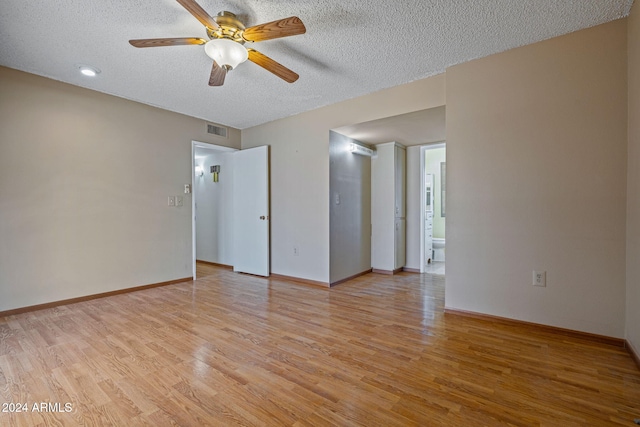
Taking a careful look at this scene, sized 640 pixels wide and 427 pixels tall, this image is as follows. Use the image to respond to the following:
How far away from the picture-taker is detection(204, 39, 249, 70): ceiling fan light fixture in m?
2.07

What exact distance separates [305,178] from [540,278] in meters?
2.93

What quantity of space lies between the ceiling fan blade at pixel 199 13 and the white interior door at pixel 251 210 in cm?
268

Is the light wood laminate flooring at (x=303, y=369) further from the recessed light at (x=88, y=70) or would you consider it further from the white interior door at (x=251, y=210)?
the recessed light at (x=88, y=70)

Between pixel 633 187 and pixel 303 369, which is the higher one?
pixel 633 187

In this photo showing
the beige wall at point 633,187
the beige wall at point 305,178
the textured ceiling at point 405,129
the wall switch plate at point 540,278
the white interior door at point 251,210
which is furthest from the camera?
the white interior door at point 251,210

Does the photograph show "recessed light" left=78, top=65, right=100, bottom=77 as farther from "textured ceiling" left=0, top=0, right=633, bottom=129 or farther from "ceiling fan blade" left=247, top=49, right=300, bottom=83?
"ceiling fan blade" left=247, top=49, right=300, bottom=83

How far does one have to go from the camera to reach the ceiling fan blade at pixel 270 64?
2.22m

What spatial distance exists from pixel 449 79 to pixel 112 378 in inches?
144

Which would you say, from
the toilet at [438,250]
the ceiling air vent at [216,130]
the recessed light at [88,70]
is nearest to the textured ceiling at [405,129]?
the ceiling air vent at [216,130]

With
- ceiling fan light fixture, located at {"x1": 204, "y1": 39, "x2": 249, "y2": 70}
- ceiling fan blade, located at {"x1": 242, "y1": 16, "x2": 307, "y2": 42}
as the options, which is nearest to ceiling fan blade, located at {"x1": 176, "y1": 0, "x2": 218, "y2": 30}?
ceiling fan light fixture, located at {"x1": 204, "y1": 39, "x2": 249, "y2": 70}

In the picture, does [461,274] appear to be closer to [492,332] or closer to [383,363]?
[492,332]

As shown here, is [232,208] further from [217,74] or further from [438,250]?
[438,250]

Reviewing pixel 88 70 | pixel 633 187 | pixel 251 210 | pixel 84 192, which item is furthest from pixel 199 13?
pixel 251 210

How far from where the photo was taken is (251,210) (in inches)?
188
